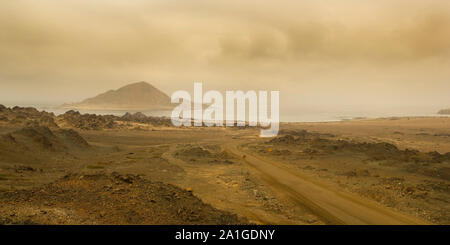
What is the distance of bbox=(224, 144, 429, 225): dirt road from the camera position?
1177 cm

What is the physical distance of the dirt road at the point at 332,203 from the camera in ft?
38.6

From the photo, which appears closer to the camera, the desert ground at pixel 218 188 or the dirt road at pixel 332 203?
the desert ground at pixel 218 188

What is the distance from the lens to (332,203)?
558 inches

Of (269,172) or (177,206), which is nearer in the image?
(177,206)

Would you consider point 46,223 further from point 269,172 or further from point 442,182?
point 442,182

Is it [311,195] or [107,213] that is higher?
[107,213]

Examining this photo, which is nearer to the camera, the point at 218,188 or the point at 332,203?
the point at 332,203

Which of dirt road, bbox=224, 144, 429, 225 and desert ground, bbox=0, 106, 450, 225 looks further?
dirt road, bbox=224, 144, 429, 225

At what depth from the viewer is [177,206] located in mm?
11383
